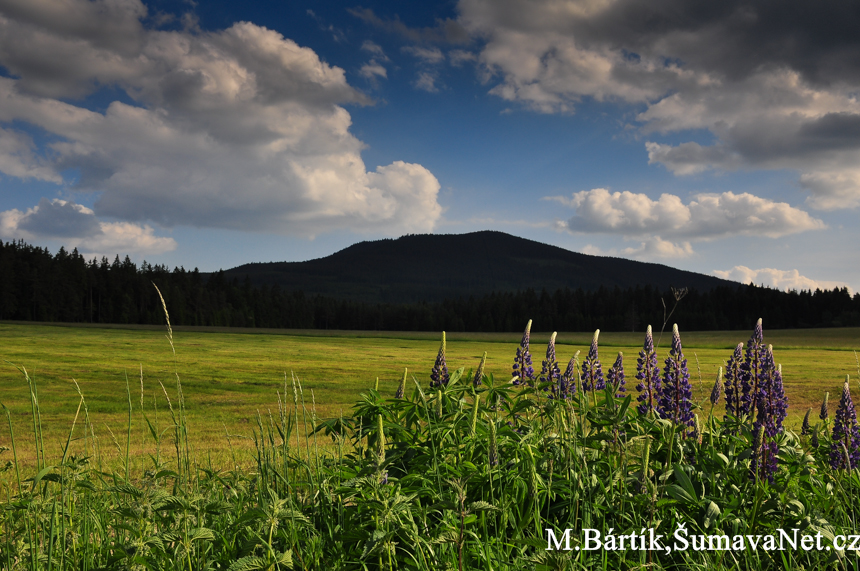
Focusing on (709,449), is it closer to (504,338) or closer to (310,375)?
(310,375)

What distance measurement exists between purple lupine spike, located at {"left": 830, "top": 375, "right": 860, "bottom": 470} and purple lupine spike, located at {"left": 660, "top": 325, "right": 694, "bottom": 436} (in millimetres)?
1181

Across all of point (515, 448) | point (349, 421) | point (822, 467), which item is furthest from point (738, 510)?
point (349, 421)

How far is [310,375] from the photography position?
87.5 feet

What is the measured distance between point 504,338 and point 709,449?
67.5m

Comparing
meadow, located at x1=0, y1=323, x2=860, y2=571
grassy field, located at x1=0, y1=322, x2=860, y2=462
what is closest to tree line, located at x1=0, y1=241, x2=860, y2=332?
grassy field, located at x1=0, y1=322, x2=860, y2=462

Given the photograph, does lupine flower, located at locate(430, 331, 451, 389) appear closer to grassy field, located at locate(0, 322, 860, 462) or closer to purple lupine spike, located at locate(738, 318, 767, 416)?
grassy field, located at locate(0, 322, 860, 462)

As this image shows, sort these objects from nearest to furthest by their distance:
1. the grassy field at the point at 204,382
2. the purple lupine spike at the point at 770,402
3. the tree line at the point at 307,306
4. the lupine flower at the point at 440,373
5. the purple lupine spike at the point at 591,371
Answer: the purple lupine spike at the point at 770,402, the lupine flower at the point at 440,373, the purple lupine spike at the point at 591,371, the grassy field at the point at 204,382, the tree line at the point at 307,306

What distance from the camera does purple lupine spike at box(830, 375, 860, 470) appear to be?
4047 millimetres

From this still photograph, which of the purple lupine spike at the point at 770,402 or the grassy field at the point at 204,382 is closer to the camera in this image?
the purple lupine spike at the point at 770,402

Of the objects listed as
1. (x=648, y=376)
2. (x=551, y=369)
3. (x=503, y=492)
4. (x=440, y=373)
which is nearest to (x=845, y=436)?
(x=648, y=376)

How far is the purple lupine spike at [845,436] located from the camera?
13.3 feet

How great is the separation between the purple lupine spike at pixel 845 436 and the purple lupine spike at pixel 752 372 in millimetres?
619

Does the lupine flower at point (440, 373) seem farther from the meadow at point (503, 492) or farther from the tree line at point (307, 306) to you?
the tree line at point (307, 306)

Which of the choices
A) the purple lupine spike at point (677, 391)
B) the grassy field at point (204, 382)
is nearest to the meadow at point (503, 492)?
the purple lupine spike at point (677, 391)
